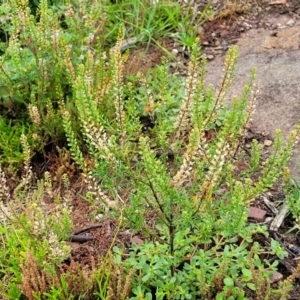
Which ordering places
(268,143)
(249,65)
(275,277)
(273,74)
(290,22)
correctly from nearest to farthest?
(275,277), (268,143), (273,74), (249,65), (290,22)

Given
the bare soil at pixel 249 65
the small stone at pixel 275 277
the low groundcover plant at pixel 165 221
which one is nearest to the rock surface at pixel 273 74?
the bare soil at pixel 249 65

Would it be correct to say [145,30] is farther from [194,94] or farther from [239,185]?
[239,185]

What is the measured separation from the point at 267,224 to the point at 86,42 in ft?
4.93

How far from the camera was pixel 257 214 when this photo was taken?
9.73ft

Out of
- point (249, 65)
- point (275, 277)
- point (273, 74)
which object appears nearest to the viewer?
point (275, 277)

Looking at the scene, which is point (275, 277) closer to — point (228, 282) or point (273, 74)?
point (228, 282)

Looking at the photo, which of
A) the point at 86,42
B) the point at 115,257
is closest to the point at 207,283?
the point at 115,257

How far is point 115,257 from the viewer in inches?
100

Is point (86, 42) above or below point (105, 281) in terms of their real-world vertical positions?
above

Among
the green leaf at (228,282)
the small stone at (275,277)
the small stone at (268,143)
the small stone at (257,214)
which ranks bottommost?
the small stone at (275,277)

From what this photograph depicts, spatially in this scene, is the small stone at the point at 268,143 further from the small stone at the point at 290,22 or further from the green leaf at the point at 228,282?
the small stone at the point at 290,22

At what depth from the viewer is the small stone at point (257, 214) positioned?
2.95 meters

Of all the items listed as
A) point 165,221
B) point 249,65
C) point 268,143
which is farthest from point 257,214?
point 249,65

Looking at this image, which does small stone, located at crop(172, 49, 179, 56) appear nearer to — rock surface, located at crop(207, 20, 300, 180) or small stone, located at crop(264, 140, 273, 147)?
rock surface, located at crop(207, 20, 300, 180)
